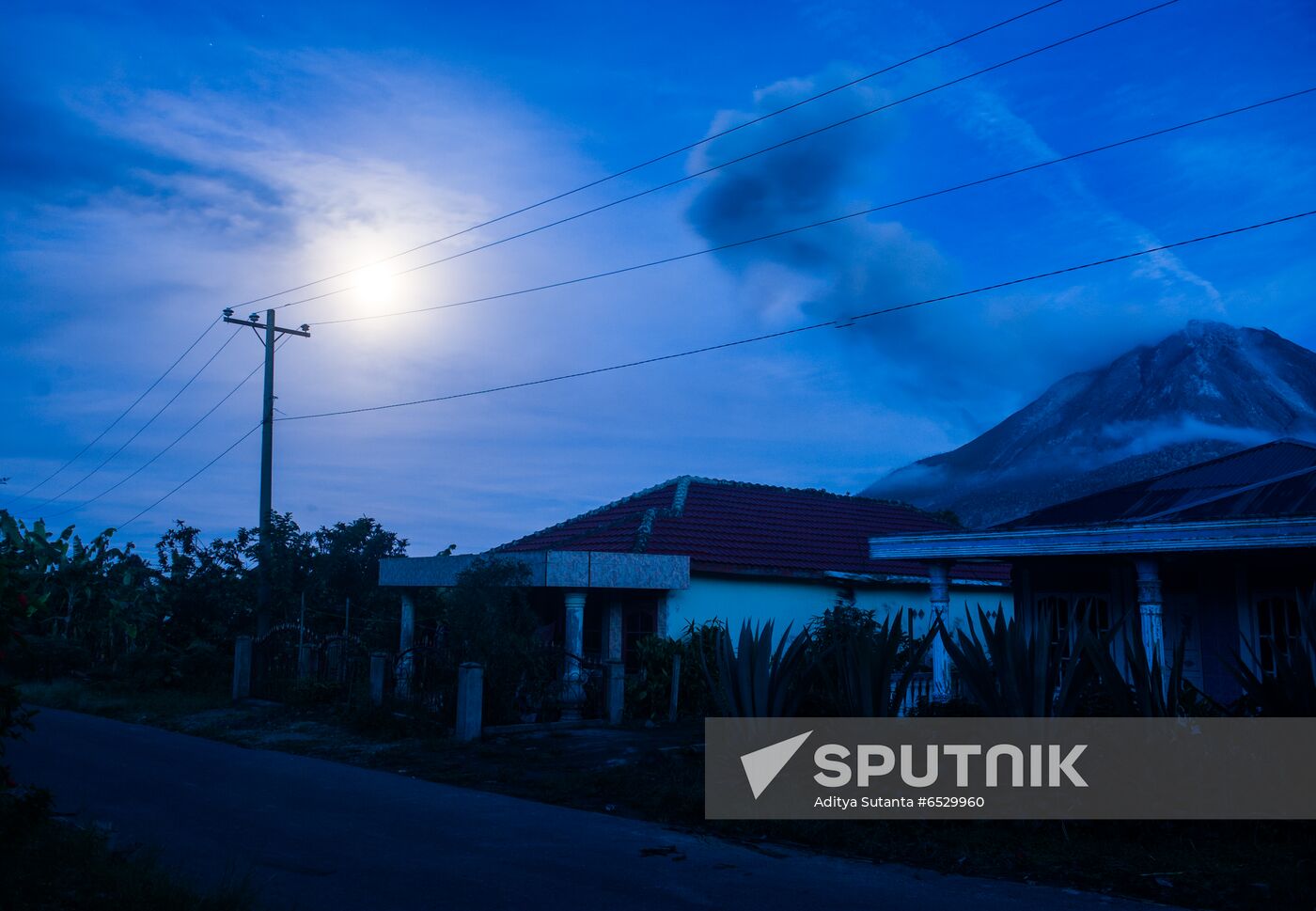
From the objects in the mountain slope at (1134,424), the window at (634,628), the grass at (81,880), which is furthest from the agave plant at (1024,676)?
the mountain slope at (1134,424)

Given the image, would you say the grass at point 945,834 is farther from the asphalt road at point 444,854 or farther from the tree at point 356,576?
the tree at point 356,576

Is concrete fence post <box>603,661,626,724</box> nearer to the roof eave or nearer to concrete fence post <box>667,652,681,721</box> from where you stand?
concrete fence post <box>667,652,681,721</box>

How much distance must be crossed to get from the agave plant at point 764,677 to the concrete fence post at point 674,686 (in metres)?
6.14

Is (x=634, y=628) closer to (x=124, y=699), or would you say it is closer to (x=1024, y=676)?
(x=1024, y=676)

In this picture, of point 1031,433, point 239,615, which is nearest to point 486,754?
point 239,615

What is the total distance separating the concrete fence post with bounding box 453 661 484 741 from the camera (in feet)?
47.2

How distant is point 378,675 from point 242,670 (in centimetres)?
579

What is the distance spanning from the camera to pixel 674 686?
16922mm

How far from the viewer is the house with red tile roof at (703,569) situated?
17312mm

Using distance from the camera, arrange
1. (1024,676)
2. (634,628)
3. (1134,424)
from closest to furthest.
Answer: (1024,676), (634,628), (1134,424)

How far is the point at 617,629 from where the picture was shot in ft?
61.6

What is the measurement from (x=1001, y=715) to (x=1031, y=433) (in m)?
180

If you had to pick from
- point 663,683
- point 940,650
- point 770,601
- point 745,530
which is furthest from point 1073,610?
point 745,530

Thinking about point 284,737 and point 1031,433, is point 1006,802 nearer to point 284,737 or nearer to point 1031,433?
point 284,737
